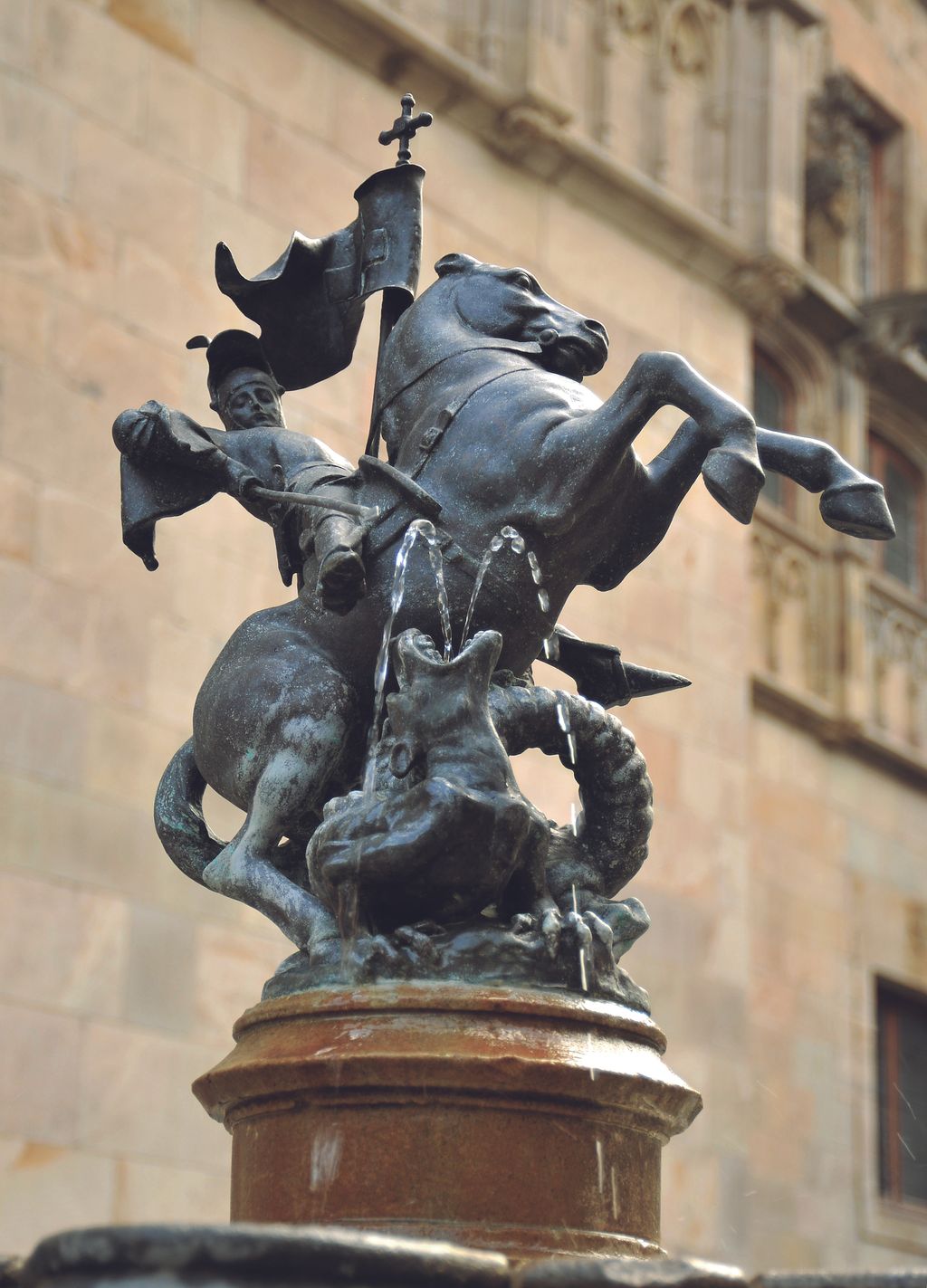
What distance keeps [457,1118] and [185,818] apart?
111cm

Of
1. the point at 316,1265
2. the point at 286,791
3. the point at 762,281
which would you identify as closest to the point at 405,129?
the point at 286,791

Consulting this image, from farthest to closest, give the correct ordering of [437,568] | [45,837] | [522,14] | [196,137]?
[522,14] < [196,137] < [45,837] < [437,568]

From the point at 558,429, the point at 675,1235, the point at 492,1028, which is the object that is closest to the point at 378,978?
the point at 492,1028

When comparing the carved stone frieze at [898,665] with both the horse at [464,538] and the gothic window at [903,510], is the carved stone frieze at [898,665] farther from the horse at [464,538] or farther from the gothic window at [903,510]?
the horse at [464,538]

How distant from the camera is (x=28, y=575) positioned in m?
8.09

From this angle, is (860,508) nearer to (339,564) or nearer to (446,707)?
(446,707)

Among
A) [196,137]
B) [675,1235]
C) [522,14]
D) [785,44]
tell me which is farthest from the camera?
[785,44]

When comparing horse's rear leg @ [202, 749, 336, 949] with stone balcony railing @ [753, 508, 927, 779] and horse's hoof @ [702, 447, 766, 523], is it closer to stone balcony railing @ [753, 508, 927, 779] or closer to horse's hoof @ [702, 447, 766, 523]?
horse's hoof @ [702, 447, 766, 523]

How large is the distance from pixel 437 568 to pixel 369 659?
0.25 m

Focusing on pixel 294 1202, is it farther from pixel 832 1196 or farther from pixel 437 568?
pixel 832 1196

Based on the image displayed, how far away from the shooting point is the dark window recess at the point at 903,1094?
42.9 ft

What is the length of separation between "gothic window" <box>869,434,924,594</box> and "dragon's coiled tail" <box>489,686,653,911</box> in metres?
10.8

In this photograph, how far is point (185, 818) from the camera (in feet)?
14.5

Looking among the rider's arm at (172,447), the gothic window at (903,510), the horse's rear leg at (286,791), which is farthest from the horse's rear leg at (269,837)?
the gothic window at (903,510)
